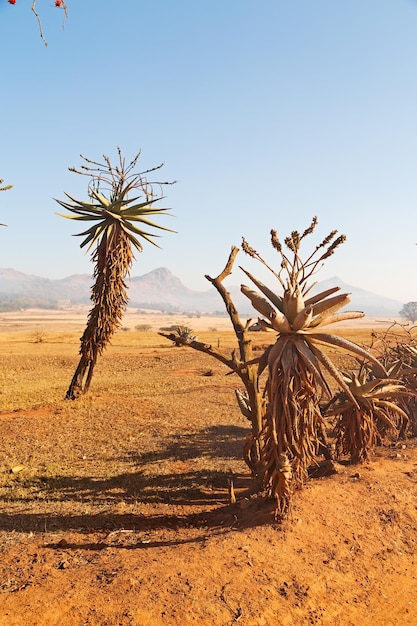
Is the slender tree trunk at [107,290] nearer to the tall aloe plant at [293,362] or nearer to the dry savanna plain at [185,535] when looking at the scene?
the dry savanna plain at [185,535]

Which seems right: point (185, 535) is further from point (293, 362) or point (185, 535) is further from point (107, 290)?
point (107, 290)

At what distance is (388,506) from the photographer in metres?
6.28

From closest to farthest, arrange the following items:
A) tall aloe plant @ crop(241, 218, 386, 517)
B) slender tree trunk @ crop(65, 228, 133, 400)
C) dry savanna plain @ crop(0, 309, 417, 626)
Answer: dry savanna plain @ crop(0, 309, 417, 626), tall aloe plant @ crop(241, 218, 386, 517), slender tree trunk @ crop(65, 228, 133, 400)

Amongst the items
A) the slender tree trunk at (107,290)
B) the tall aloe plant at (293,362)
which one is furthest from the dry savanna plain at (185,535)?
the slender tree trunk at (107,290)

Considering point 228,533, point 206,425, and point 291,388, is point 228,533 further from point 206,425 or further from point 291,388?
point 206,425

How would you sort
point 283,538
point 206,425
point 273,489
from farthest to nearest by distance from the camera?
point 206,425, point 273,489, point 283,538

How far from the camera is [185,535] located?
19.6 ft

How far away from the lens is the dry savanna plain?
421 cm

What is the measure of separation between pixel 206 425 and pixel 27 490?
5585mm

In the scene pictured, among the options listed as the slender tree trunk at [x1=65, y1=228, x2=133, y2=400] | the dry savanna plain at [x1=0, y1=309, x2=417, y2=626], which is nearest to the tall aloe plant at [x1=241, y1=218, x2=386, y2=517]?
the dry savanna plain at [x1=0, y1=309, x2=417, y2=626]

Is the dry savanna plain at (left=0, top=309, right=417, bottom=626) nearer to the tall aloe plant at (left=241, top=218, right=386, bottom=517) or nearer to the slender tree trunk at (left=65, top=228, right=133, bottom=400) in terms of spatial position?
the tall aloe plant at (left=241, top=218, right=386, bottom=517)

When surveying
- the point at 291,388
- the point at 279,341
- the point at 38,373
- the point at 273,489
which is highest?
the point at 279,341

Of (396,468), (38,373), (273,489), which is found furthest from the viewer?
(38,373)

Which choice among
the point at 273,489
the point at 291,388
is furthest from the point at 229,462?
the point at 291,388
